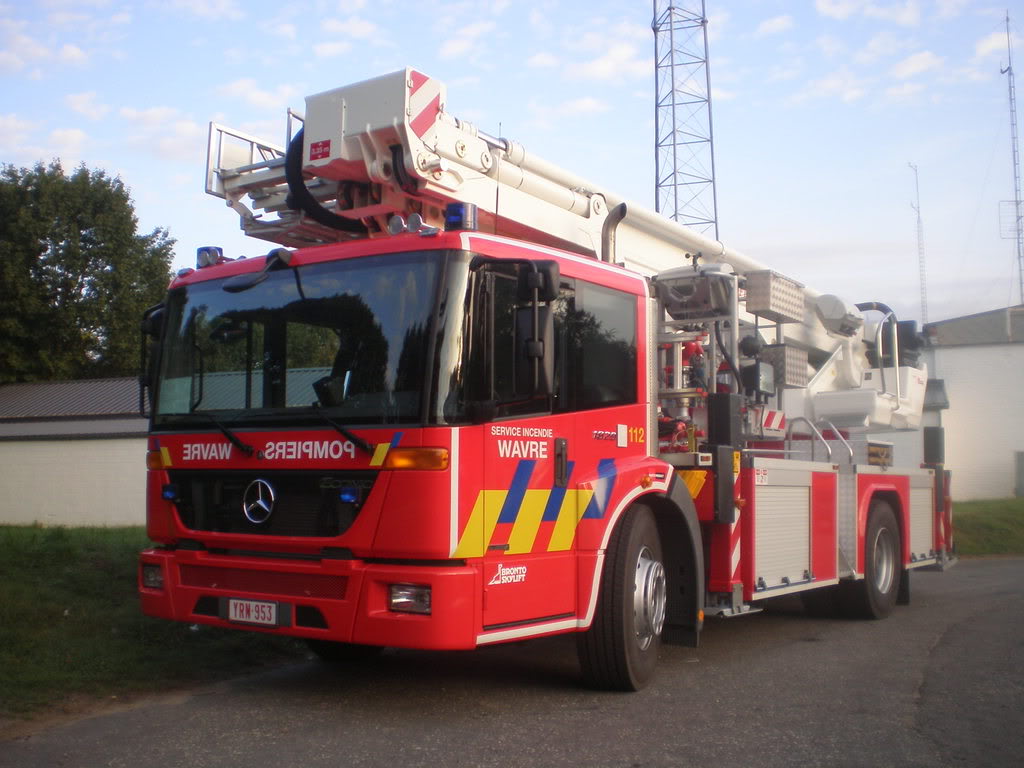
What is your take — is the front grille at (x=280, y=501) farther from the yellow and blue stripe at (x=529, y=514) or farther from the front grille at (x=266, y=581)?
the yellow and blue stripe at (x=529, y=514)

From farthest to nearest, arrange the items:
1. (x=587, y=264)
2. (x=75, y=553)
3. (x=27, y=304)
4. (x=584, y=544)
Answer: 1. (x=27, y=304)
2. (x=75, y=553)
3. (x=587, y=264)
4. (x=584, y=544)

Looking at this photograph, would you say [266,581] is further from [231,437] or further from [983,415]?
[983,415]

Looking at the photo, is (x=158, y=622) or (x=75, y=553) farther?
(x=75, y=553)

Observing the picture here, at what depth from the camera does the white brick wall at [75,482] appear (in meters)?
28.7

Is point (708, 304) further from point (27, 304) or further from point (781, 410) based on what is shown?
point (27, 304)

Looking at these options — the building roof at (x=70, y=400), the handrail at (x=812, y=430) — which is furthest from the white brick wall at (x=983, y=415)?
the handrail at (x=812, y=430)

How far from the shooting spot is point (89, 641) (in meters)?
7.74

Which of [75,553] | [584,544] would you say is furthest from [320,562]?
[75,553]

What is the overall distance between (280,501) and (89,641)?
2.73m

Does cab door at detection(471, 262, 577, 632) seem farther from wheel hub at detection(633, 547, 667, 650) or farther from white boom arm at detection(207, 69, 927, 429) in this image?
white boom arm at detection(207, 69, 927, 429)

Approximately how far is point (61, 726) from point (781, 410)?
22.5 feet

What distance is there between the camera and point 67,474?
1161 inches

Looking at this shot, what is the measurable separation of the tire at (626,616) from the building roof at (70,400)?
79.8 feet

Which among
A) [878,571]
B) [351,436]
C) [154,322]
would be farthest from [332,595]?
[878,571]
